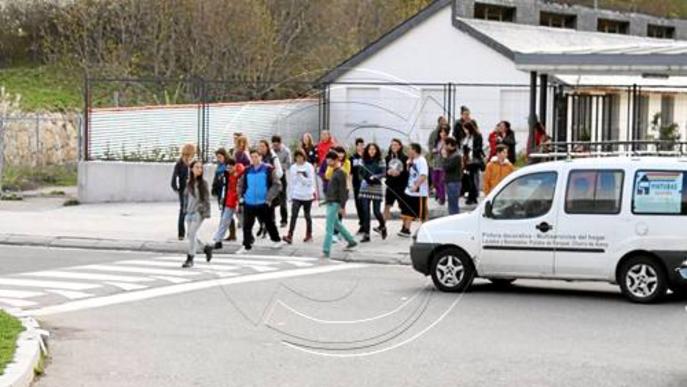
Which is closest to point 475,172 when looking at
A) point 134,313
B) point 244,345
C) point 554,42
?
point 134,313

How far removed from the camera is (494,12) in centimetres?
4678

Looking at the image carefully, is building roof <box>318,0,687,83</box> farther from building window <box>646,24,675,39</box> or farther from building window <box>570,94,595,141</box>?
building window <box>646,24,675,39</box>

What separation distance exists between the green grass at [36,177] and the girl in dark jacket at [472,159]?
1318 centimetres

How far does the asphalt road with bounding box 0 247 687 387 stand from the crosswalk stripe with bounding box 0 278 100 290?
510 mm

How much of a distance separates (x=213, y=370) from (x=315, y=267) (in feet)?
28.7

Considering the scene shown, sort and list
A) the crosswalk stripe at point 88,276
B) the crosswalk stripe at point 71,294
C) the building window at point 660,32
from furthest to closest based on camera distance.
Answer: the building window at point 660,32 → the crosswalk stripe at point 88,276 → the crosswalk stripe at point 71,294

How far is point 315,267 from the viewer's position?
19703 millimetres

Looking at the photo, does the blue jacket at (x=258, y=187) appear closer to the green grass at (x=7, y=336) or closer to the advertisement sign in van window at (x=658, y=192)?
the advertisement sign in van window at (x=658, y=192)

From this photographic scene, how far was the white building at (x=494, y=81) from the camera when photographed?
90.8 feet

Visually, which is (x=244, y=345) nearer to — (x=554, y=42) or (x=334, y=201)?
(x=334, y=201)

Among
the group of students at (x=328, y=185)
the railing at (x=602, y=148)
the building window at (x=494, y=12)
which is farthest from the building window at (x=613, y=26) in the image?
the group of students at (x=328, y=185)

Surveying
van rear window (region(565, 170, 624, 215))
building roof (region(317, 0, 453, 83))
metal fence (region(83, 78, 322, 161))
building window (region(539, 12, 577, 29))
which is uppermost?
building window (region(539, 12, 577, 29))

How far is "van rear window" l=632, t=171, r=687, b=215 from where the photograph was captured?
600 inches

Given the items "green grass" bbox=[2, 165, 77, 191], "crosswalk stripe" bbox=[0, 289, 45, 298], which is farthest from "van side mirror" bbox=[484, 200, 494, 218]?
"green grass" bbox=[2, 165, 77, 191]
